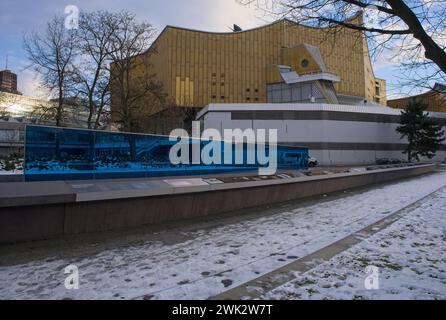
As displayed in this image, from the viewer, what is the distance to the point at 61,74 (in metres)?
26.9

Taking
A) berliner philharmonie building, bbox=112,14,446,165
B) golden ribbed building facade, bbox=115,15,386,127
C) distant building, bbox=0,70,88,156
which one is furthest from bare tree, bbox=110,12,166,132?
golden ribbed building facade, bbox=115,15,386,127

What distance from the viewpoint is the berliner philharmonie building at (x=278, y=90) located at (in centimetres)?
5338

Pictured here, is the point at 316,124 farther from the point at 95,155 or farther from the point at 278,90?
the point at 95,155

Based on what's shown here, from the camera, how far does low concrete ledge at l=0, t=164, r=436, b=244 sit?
6.27 m

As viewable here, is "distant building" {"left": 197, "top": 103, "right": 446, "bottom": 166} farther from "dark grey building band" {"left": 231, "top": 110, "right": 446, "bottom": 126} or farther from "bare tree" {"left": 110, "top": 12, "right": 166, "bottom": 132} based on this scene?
"bare tree" {"left": 110, "top": 12, "right": 166, "bottom": 132}

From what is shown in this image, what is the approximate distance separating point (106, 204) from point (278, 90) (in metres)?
69.2

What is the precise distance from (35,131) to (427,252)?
8.06 metres

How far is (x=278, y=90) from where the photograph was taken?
7350 cm

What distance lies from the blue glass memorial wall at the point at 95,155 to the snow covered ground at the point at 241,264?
2.57 metres

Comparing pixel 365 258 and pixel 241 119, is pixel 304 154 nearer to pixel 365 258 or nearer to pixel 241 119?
pixel 365 258

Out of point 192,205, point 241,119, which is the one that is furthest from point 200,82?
point 192,205

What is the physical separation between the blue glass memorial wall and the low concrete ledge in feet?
1.94

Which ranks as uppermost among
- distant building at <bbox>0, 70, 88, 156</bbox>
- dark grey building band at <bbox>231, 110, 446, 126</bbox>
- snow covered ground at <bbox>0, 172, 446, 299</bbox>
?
dark grey building band at <bbox>231, 110, 446, 126</bbox>
